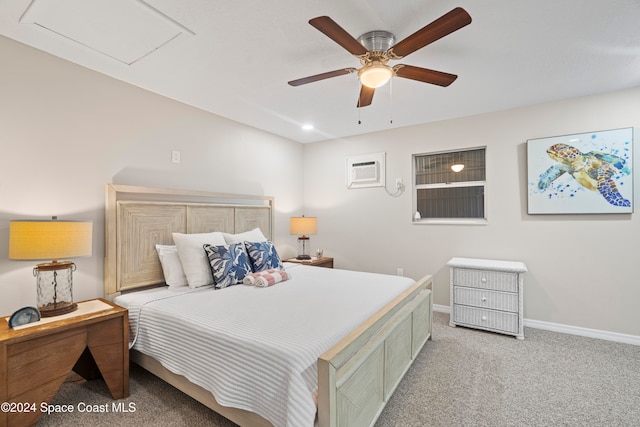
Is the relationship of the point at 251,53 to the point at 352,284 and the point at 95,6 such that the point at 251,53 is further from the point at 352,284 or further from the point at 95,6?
the point at 352,284

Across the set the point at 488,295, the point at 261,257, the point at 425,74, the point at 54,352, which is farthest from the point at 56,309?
the point at 488,295

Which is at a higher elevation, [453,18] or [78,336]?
[453,18]

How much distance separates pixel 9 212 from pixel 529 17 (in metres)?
3.64

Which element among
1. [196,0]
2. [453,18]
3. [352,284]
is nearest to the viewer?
[453,18]

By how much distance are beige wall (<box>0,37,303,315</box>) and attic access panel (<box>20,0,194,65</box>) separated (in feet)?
1.56

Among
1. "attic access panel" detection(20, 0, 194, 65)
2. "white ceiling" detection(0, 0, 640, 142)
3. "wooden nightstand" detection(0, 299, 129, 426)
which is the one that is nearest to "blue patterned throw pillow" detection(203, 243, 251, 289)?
"wooden nightstand" detection(0, 299, 129, 426)

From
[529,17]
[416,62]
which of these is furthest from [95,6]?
[529,17]

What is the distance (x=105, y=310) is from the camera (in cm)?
204

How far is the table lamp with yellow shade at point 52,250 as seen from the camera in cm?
180

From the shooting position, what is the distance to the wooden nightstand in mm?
1566

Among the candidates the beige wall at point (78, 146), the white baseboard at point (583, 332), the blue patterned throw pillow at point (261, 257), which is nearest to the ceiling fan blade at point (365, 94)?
the blue patterned throw pillow at point (261, 257)

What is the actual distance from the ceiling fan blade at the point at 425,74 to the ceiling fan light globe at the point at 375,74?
0.07 metres

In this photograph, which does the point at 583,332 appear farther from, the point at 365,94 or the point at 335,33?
the point at 335,33

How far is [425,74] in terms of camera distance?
2.03 metres
